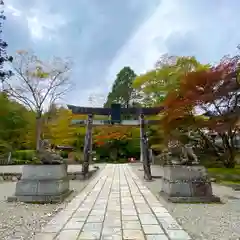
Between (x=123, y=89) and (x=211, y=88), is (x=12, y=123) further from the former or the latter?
(x=211, y=88)

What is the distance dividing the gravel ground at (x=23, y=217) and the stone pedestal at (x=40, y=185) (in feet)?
1.11

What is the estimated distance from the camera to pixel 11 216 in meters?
5.79

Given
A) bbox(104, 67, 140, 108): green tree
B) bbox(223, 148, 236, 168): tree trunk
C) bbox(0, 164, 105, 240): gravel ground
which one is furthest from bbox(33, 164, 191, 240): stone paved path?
bbox(104, 67, 140, 108): green tree

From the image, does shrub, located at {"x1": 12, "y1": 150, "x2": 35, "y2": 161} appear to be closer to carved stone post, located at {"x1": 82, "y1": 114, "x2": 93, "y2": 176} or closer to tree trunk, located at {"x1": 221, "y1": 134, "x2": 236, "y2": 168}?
carved stone post, located at {"x1": 82, "y1": 114, "x2": 93, "y2": 176}

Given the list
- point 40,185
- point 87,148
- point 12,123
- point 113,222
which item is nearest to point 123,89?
point 12,123

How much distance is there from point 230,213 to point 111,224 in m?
2.58

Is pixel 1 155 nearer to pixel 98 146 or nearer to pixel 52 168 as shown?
pixel 98 146

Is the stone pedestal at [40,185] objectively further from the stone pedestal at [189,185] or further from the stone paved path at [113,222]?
the stone pedestal at [189,185]

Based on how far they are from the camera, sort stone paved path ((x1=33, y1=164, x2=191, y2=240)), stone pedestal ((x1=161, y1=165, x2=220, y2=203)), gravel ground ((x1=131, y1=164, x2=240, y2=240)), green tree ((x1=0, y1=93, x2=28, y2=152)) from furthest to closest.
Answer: green tree ((x1=0, y1=93, x2=28, y2=152)) → stone pedestal ((x1=161, y1=165, x2=220, y2=203)) → gravel ground ((x1=131, y1=164, x2=240, y2=240)) → stone paved path ((x1=33, y1=164, x2=191, y2=240))

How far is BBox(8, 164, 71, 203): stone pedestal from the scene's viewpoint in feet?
24.6

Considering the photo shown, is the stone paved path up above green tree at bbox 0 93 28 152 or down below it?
below

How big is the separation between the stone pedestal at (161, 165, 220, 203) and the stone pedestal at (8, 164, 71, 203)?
2797mm

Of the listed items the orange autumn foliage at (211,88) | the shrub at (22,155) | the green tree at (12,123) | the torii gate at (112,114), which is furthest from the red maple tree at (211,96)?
the green tree at (12,123)

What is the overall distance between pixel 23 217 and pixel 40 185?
6.52 feet
